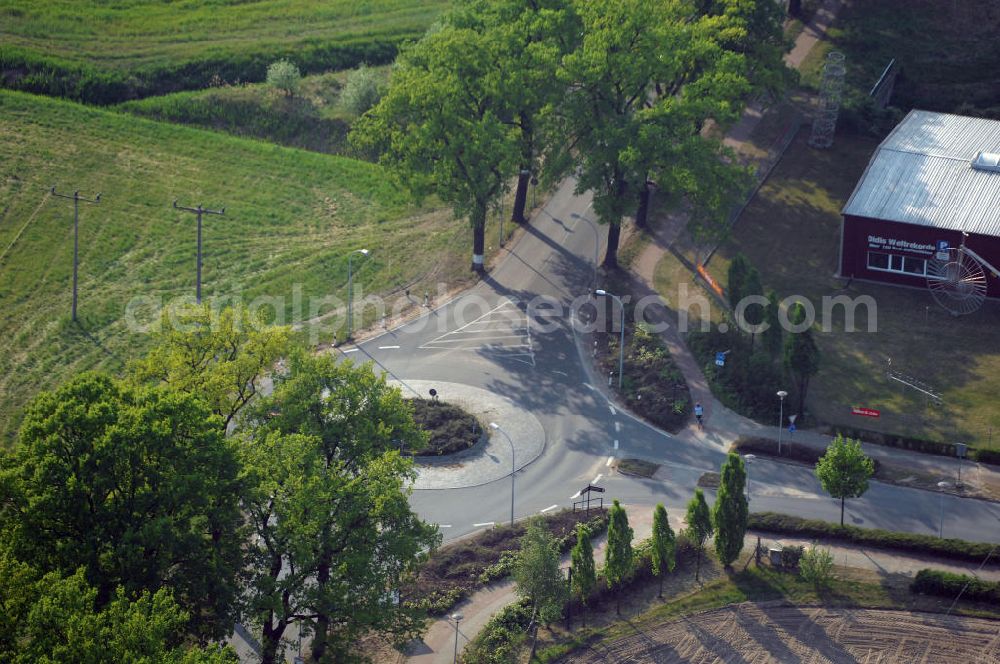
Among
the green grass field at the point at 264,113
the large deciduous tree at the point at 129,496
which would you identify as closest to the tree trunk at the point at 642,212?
the green grass field at the point at 264,113

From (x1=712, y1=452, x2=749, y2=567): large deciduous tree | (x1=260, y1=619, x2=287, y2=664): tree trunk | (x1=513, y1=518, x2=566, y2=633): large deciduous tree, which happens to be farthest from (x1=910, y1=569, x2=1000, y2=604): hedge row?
(x1=260, y1=619, x2=287, y2=664): tree trunk

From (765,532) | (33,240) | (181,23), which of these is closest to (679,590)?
(765,532)

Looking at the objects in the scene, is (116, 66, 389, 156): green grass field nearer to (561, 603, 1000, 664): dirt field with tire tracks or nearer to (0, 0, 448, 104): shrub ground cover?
(0, 0, 448, 104): shrub ground cover

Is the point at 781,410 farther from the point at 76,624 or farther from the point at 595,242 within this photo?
the point at 76,624

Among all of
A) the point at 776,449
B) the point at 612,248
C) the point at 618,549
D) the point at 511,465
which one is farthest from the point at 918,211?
the point at 618,549

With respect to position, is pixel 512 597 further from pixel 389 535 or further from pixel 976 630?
pixel 976 630
